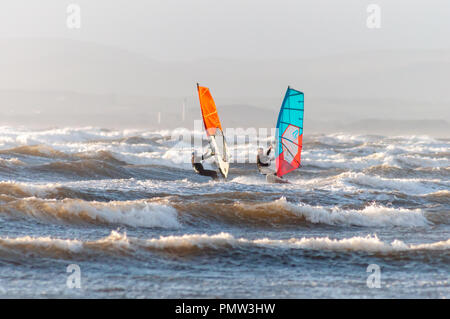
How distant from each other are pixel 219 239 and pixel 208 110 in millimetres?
8709

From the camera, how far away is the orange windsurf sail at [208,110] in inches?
709

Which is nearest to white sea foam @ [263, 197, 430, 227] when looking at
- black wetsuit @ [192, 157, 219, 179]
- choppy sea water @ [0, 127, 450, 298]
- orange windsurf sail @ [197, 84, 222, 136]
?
choppy sea water @ [0, 127, 450, 298]

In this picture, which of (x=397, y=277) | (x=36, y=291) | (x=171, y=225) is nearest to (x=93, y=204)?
(x=171, y=225)

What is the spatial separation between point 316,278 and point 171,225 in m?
4.67

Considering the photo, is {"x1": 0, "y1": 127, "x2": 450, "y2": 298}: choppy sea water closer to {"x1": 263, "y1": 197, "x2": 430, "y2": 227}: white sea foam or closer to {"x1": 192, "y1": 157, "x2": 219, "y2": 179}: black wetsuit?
{"x1": 263, "y1": 197, "x2": 430, "y2": 227}: white sea foam

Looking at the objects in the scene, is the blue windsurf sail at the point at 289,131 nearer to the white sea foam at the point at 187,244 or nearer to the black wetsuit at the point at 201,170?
the black wetsuit at the point at 201,170

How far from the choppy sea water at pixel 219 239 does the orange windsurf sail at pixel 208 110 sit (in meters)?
1.66

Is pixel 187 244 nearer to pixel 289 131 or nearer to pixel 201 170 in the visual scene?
pixel 289 131

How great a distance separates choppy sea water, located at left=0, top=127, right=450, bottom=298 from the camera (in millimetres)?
8086

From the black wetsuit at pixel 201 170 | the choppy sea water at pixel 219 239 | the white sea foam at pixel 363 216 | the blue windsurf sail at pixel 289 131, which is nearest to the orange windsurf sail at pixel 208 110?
the black wetsuit at pixel 201 170

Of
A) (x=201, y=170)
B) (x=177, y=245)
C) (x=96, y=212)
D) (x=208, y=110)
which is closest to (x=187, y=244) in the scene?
(x=177, y=245)

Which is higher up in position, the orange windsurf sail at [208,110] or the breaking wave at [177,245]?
the orange windsurf sail at [208,110]

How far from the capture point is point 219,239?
10195mm
